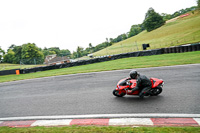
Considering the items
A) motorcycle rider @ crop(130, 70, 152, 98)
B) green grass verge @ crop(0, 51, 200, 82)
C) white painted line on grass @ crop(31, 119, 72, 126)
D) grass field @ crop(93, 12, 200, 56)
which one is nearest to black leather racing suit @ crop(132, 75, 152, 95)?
motorcycle rider @ crop(130, 70, 152, 98)

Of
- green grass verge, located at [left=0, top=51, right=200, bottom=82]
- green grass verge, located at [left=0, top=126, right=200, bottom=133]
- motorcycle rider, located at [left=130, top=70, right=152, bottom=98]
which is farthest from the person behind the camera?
green grass verge, located at [left=0, top=51, right=200, bottom=82]

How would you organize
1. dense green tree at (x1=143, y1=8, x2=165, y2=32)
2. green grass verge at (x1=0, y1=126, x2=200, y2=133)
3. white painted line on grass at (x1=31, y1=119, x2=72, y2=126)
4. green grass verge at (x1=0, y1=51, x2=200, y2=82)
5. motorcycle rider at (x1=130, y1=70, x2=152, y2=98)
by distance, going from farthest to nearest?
dense green tree at (x1=143, y1=8, x2=165, y2=32)
green grass verge at (x1=0, y1=51, x2=200, y2=82)
motorcycle rider at (x1=130, y1=70, x2=152, y2=98)
white painted line on grass at (x1=31, y1=119, x2=72, y2=126)
green grass verge at (x1=0, y1=126, x2=200, y2=133)

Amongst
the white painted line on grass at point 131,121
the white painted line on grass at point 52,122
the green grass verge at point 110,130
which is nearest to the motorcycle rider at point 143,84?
the white painted line on grass at point 131,121

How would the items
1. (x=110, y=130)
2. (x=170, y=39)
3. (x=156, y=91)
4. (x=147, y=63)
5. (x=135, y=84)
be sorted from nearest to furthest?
(x=110, y=130), (x=135, y=84), (x=156, y=91), (x=147, y=63), (x=170, y=39)

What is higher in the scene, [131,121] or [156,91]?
[156,91]

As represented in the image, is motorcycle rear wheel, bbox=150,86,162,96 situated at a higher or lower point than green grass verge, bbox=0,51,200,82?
lower

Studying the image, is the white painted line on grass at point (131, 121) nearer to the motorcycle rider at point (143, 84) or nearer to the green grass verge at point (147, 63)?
the motorcycle rider at point (143, 84)

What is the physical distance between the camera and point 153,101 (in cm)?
511

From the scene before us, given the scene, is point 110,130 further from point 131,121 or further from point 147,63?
point 147,63

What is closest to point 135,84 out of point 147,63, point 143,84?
point 143,84

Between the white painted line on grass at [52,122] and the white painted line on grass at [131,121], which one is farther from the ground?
the white painted line on grass at [131,121]

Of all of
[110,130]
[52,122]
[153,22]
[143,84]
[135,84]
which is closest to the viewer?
[110,130]

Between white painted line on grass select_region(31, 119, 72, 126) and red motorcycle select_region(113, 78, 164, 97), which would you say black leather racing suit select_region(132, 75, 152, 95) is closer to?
red motorcycle select_region(113, 78, 164, 97)

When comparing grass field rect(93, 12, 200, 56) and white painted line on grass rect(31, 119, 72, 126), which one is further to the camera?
grass field rect(93, 12, 200, 56)
